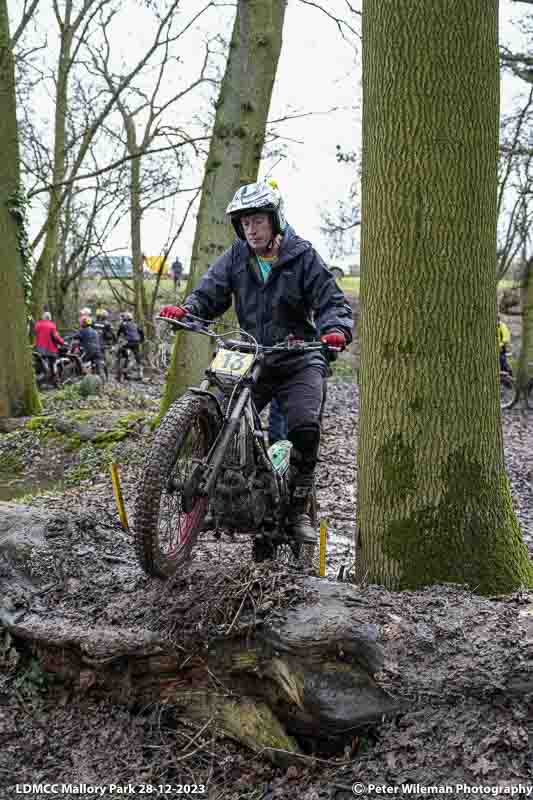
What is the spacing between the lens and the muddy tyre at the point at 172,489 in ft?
10.5

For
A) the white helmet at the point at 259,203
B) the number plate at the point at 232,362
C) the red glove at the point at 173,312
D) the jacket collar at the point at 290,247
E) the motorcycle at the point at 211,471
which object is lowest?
the motorcycle at the point at 211,471

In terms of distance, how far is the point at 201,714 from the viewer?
307 cm

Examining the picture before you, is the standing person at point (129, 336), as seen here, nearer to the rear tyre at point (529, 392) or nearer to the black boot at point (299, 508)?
the rear tyre at point (529, 392)

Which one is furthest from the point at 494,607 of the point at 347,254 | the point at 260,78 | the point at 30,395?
the point at 347,254

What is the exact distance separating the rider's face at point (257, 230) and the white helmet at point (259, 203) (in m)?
Result: 0.03

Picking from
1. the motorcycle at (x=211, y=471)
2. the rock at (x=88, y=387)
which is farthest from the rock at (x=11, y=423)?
the motorcycle at (x=211, y=471)

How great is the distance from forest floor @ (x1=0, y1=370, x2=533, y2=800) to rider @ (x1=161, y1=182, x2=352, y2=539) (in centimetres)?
90

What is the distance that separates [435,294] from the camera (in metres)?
3.43

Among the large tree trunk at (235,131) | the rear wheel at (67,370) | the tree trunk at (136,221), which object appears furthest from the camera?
the tree trunk at (136,221)

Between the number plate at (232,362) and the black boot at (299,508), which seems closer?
the number plate at (232,362)

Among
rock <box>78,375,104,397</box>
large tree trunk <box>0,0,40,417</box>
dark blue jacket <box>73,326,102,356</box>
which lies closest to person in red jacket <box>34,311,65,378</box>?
dark blue jacket <box>73,326,102,356</box>

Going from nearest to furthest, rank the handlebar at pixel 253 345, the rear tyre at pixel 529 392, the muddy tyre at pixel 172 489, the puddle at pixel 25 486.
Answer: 1. the muddy tyre at pixel 172 489
2. the handlebar at pixel 253 345
3. the puddle at pixel 25 486
4. the rear tyre at pixel 529 392

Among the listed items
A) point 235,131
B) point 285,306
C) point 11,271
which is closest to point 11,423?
point 11,271

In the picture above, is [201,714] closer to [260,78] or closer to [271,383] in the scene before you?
[271,383]
